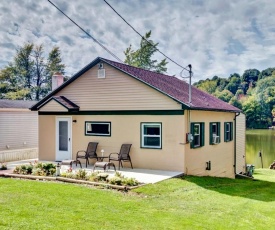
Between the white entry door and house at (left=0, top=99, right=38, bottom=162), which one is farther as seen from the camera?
house at (left=0, top=99, right=38, bottom=162)

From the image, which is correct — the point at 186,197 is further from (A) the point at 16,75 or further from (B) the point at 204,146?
(A) the point at 16,75

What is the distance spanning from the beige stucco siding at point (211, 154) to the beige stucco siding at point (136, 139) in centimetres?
58

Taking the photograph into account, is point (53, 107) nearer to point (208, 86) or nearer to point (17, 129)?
point (17, 129)

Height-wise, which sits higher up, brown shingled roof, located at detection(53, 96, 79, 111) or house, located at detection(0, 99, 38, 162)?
brown shingled roof, located at detection(53, 96, 79, 111)

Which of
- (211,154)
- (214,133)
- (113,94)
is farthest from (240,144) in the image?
(113,94)

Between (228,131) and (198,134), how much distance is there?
→ 4147mm

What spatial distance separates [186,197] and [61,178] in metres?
4.11

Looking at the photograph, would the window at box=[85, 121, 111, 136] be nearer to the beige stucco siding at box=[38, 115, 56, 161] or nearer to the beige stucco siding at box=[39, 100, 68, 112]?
the beige stucco siding at box=[39, 100, 68, 112]

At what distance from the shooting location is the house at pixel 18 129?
17764 millimetres

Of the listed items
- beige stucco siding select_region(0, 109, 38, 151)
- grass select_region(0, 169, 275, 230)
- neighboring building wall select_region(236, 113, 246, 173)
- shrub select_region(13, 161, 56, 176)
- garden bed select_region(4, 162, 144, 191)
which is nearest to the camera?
grass select_region(0, 169, 275, 230)

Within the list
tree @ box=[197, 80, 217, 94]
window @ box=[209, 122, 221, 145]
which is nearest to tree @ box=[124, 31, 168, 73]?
window @ box=[209, 122, 221, 145]

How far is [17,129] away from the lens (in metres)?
18.8

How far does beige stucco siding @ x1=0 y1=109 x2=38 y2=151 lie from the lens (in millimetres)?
18000

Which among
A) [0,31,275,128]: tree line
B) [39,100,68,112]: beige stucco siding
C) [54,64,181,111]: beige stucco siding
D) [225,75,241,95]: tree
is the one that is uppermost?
[225,75,241,95]: tree
